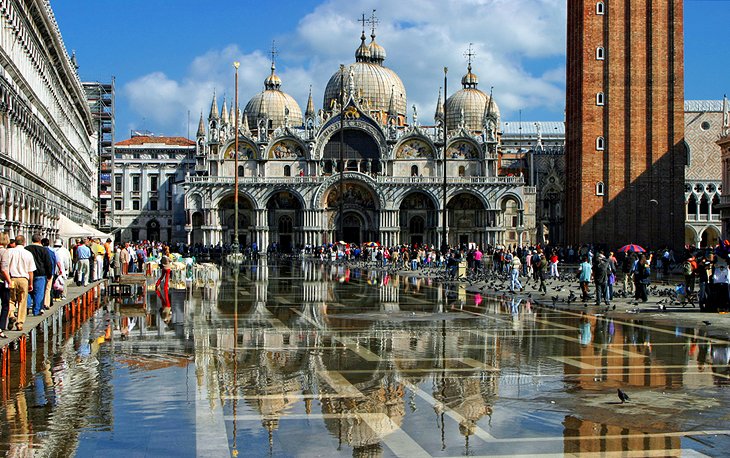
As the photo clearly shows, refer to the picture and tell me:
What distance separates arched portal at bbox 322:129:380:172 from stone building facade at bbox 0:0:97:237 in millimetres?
33631

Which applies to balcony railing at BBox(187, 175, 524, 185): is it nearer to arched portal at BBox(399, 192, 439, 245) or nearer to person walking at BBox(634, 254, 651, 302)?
arched portal at BBox(399, 192, 439, 245)

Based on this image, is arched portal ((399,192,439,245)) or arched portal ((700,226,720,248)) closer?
arched portal ((399,192,439,245))

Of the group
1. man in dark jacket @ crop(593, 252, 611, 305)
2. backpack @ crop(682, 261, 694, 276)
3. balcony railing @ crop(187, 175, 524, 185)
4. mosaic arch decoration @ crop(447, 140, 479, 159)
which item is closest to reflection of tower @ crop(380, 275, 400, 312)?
man in dark jacket @ crop(593, 252, 611, 305)

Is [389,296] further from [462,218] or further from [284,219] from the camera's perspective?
[284,219]

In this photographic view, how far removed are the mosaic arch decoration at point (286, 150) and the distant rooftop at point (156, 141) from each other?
2678cm

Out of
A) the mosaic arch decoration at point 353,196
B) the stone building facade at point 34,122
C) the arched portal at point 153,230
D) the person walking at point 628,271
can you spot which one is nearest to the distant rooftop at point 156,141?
the arched portal at point 153,230

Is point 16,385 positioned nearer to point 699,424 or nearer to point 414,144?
point 699,424

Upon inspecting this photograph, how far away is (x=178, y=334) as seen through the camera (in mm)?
17656

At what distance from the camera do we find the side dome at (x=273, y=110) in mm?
104438

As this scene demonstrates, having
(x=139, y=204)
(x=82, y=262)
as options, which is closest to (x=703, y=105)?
(x=139, y=204)

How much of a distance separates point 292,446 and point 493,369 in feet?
17.1

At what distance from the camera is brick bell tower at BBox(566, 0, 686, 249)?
2501 inches

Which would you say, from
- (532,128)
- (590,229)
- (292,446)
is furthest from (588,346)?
(532,128)

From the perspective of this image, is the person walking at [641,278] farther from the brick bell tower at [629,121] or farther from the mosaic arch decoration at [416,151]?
the mosaic arch decoration at [416,151]
